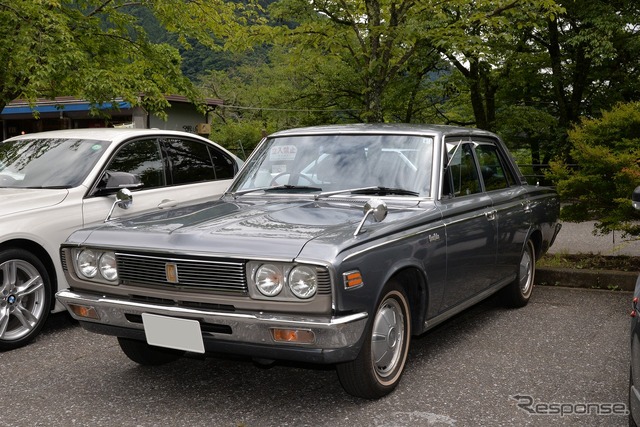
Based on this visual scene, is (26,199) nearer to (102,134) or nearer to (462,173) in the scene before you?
(102,134)

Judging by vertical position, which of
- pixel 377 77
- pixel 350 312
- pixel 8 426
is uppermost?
pixel 377 77

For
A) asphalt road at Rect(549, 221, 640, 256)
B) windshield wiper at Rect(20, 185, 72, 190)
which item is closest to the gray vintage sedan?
windshield wiper at Rect(20, 185, 72, 190)

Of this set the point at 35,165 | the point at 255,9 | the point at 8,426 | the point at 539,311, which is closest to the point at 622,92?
the point at 255,9

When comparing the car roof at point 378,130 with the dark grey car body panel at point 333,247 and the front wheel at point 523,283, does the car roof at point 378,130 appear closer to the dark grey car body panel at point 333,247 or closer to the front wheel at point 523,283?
the dark grey car body panel at point 333,247

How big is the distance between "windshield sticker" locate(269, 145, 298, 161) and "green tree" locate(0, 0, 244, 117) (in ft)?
17.8

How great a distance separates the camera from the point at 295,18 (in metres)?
9.95

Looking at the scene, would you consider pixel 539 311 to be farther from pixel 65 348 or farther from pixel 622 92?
pixel 622 92


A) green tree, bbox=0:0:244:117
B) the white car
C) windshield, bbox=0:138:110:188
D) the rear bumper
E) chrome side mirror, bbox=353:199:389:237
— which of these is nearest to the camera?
the rear bumper

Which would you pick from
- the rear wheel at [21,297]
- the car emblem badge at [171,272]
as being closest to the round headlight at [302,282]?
the car emblem badge at [171,272]

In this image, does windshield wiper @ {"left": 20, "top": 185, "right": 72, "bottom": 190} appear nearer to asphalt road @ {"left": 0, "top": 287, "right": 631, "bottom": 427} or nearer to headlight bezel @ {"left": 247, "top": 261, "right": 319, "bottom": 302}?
asphalt road @ {"left": 0, "top": 287, "right": 631, "bottom": 427}

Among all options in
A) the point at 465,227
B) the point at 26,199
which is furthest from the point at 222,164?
the point at 465,227

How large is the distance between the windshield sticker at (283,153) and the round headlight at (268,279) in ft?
5.82

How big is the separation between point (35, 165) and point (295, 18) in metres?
5.29

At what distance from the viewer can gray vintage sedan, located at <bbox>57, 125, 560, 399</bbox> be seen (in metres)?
3.30
